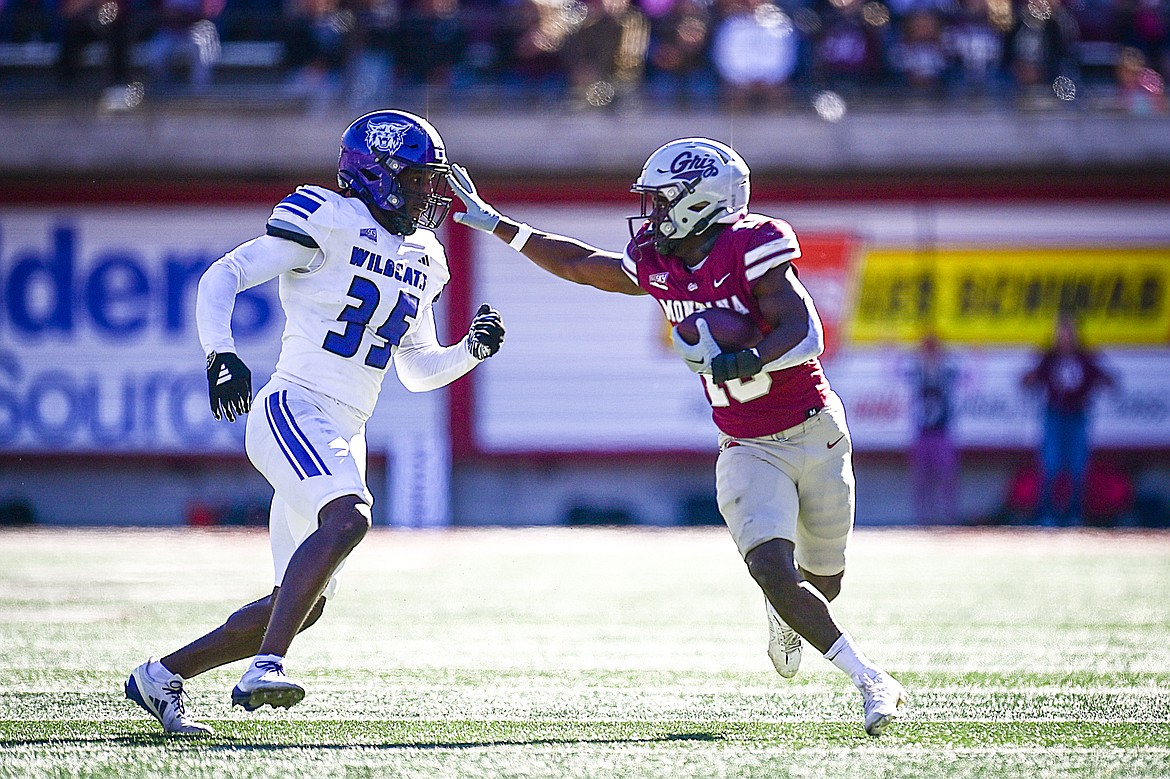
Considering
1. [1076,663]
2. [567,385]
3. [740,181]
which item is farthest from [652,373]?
[740,181]

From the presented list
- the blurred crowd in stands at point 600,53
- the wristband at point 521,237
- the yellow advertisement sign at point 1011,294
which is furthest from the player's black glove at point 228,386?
the yellow advertisement sign at point 1011,294

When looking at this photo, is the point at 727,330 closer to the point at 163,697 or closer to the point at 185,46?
the point at 163,697

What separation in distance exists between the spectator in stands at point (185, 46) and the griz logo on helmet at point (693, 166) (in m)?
9.55

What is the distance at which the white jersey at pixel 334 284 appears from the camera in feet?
14.3

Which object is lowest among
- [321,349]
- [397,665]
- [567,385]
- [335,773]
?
[567,385]

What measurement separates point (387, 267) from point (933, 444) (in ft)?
29.1

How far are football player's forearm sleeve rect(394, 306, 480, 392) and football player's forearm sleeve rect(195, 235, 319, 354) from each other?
53 cm

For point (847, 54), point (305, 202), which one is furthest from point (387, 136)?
point (847, 54)

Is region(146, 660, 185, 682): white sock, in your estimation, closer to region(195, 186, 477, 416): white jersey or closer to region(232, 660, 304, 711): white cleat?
region(232, 660, 304, 711): white cleat

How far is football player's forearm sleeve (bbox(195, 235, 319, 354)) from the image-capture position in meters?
4.21

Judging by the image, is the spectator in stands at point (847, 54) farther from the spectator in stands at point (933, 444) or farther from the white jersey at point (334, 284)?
the white jersey at point (334, 284)

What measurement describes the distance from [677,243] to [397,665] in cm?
190

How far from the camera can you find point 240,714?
4.53 m

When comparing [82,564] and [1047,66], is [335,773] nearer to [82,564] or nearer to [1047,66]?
[82,564]
